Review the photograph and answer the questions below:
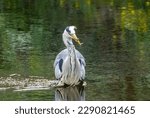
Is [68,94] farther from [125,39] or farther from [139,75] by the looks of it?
[125,39]

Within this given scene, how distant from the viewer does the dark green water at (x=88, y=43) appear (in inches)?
488

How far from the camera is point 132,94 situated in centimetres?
1198

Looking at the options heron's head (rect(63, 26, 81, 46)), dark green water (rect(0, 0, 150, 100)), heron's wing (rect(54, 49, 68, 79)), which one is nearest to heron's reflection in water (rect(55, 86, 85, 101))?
dark green water (rect(0, 0, 150, 100))

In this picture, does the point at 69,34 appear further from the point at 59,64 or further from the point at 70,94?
the point at 70,94

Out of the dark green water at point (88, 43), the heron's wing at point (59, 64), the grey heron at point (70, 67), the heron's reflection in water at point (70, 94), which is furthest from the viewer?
the heron's wing at point (59, 64)

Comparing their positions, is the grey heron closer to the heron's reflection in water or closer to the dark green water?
the heron's reflection in water

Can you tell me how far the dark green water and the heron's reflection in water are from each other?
20mm

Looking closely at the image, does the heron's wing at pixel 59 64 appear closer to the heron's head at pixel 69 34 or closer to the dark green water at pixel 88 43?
the heron's head at pixel 69 34

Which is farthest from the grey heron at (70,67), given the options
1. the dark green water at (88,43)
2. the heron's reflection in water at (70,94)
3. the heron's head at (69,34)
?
the dark green water at (88,43)

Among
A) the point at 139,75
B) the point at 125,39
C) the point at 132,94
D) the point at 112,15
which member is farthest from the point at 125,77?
the point at 112,15

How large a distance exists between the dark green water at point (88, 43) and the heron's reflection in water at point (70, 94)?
0.02 meters

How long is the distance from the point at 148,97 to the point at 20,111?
2.91 m

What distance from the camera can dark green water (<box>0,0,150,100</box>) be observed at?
12391 millimetres

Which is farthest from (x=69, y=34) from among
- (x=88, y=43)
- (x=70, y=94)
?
(x=88, y=43)
